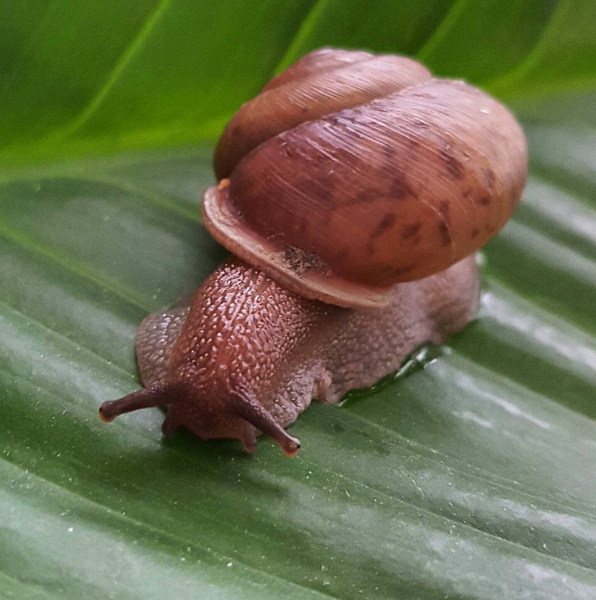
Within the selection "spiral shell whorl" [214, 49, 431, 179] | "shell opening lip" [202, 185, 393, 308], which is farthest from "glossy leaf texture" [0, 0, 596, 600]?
"spiral shell whorl" [214, 49, 431, 179]

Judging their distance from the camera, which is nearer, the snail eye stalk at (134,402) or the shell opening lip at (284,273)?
the snail eye stalk at (134,402)

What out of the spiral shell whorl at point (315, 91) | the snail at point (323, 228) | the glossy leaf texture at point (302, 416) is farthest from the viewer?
the spiral shell whorl at point (315, 91)

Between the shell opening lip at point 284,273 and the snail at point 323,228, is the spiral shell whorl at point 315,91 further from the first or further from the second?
the shell opening lip at point 284,273

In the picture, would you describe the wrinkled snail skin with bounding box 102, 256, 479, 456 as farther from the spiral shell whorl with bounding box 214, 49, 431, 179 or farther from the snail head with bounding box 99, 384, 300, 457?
the spiral shell whorl with bounding box 214, 49, 431, 179

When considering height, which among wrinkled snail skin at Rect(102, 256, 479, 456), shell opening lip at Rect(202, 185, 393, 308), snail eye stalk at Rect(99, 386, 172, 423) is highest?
shell opening lip at Rect(202, 185, 393, 308)

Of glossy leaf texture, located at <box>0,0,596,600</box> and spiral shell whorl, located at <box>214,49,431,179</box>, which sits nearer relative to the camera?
glossy leaf texture, located at <box>0,0,596,600</box>

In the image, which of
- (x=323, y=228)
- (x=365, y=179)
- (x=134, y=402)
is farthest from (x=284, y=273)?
(x=134, y=402)

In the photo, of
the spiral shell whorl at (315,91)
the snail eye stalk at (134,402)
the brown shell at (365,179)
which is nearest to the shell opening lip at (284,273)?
the brown shell at (365,179)

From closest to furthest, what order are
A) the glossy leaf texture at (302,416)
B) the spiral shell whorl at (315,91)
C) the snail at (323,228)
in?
the glossy leaf texture at (302,416) < the snail at (323,228) < the spiral shell whorl at (315,91)
